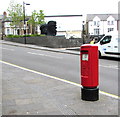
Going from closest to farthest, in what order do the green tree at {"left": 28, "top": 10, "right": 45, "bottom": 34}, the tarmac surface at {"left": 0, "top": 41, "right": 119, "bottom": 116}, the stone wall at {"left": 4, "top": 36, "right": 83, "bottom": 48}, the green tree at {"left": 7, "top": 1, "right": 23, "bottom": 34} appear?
1. the tarmac surface at {"left": 0, "top": 41, "right": 119, "bottom": 116}
2. the stone wall at {"left": 4, "top": 36, "right": 83, "bottom": 48}
3. the green tree at {"left": 7, "top": 1, "right": 23, "bottom": 34}
4. the green tree at {"left": 28, "top": 10, "right": 45, "bottom": 34}

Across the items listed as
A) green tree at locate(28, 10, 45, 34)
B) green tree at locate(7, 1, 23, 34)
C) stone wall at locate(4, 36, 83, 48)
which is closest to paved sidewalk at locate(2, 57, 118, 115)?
stone wall at locate(4, 36, 83, 48)

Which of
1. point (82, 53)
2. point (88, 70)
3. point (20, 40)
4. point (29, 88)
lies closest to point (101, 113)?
point (88, 70)

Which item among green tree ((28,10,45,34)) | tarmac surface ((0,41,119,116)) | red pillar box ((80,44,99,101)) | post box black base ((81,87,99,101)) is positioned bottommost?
tarmac surface ((0,41,119,116))

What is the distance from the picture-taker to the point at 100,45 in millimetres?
17719

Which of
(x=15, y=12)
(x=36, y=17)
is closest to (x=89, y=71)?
(x=15, y=12)

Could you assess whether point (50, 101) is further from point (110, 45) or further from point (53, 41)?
point (53, 41)

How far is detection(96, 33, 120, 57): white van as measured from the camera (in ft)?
54.2

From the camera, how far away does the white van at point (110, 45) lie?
16531 millimetres

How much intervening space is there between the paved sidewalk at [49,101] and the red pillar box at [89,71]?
0.21 meters

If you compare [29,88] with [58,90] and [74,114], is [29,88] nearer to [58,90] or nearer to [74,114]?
[58,90]

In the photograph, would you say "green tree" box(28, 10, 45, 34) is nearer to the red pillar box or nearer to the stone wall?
the stone wall

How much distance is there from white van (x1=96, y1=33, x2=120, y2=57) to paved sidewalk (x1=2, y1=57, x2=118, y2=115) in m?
9.50

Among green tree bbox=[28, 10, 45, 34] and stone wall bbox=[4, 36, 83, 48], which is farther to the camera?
green tree bbox=[28, 10, 45, 34]

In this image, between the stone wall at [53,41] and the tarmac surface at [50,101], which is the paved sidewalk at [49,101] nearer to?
the tarmac surface at [50,101]
